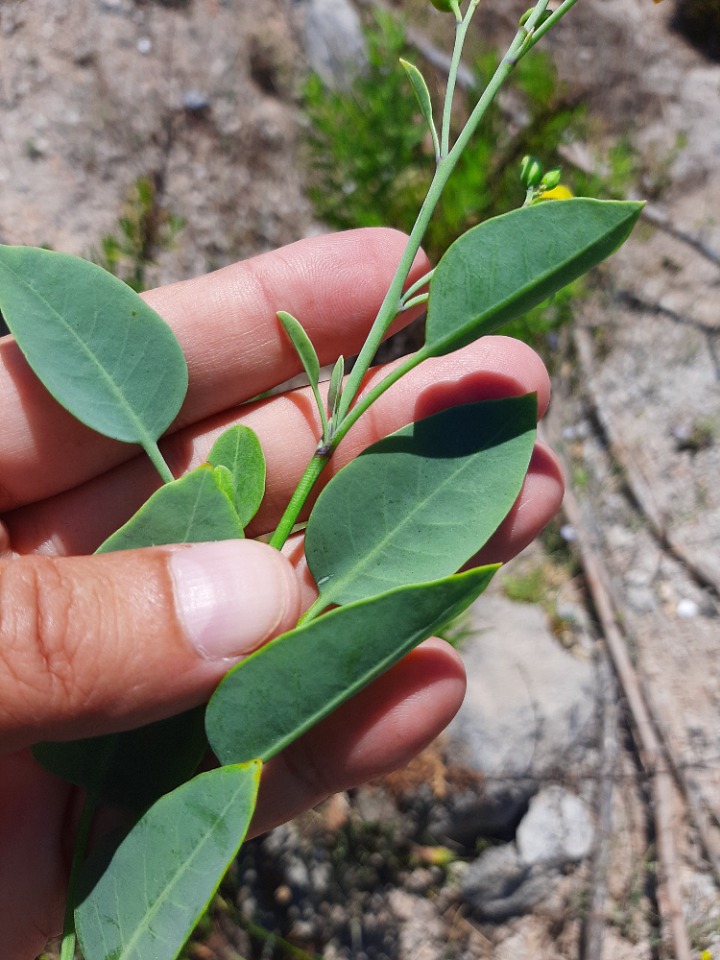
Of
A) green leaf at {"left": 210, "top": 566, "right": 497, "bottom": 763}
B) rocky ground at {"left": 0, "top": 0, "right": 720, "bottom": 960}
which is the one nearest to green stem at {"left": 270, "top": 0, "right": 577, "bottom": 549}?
green leaf at {"left": 210, "top": 566, "right": 497, "bottom": 763}

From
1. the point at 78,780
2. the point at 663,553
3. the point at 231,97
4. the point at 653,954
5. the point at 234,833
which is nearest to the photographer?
the point at 234,833

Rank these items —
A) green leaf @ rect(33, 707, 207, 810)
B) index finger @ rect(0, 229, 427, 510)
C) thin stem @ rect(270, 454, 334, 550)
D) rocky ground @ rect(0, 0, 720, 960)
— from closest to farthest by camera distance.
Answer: green leaf @ rect(33, 707, 207, 810), thin stem @ rect(270, 454, 334, 550), index finger @ rect(0, 229, 427, 510), rocky ground @ rect(0, 0, 720, 960)

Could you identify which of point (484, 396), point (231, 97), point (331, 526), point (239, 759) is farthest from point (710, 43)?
point (239, 759)

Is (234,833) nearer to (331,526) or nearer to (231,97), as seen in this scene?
(331,526)

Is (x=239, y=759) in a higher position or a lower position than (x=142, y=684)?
lower

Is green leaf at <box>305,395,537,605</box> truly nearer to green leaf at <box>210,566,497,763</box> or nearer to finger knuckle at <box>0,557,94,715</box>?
green leaf at <box>210,566,497,763</box>

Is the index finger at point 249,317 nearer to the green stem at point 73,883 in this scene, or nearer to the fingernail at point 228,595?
the fingernail at point 228,595

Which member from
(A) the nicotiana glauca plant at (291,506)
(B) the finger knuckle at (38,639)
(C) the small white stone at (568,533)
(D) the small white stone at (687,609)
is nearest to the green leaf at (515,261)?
(A) the nicotiana glauca plant at (291,506)
